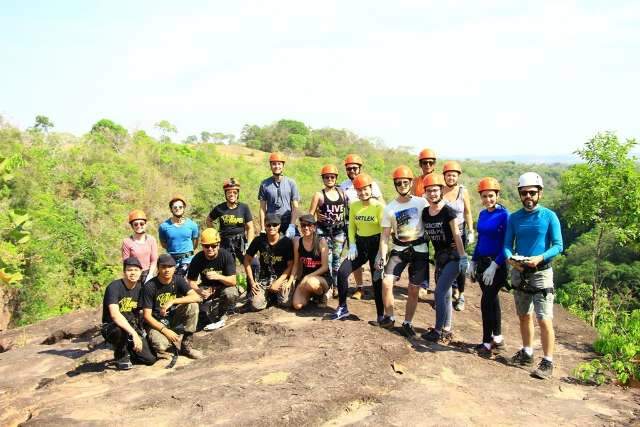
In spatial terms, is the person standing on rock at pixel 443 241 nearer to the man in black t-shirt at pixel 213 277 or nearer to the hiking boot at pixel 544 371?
the hiking boot at pixel 544 371

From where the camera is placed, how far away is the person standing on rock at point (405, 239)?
20.1ft

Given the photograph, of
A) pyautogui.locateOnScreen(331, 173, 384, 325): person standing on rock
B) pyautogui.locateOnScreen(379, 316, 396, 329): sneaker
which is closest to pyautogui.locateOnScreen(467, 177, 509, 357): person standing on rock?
pyautogui.locateOnScreen(379, 316, 396, 329): sneaker

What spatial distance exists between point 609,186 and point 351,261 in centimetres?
562

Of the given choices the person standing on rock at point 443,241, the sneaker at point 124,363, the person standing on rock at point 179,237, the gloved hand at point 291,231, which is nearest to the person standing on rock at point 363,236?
the person standing on rock at point 443,241

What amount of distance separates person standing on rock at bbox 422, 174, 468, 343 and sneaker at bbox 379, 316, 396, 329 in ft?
1.44

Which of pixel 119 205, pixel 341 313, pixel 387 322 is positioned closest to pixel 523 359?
pixel 387 322

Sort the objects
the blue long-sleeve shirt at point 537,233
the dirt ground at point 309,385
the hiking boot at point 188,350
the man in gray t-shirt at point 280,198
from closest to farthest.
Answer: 1. the dirt ground at point 309,385
2. the blue long-sleeve shirt at point 537,233
3. the hiking boot at point 188,350
4. the man in gray t-shirt at point 280,198

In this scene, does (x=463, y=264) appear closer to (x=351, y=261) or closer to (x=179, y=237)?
(x=351, y=261)

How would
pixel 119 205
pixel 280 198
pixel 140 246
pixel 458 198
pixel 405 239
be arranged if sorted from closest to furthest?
pixel 405 239
pixel 140 246
pixel 458 198
pixel 280 198
pixel 119 205

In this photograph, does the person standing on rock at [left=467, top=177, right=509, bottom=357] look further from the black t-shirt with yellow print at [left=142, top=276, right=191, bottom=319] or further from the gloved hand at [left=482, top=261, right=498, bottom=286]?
the black t-shirt with yellow print at [left=142, top=276, right=191, bottom=319]

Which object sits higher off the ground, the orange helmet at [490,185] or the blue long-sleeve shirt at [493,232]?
the orange helmet at [490,185]

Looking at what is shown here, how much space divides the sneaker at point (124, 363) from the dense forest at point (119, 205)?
2132 mm

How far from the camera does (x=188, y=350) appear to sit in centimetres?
621

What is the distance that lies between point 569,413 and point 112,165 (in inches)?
626
